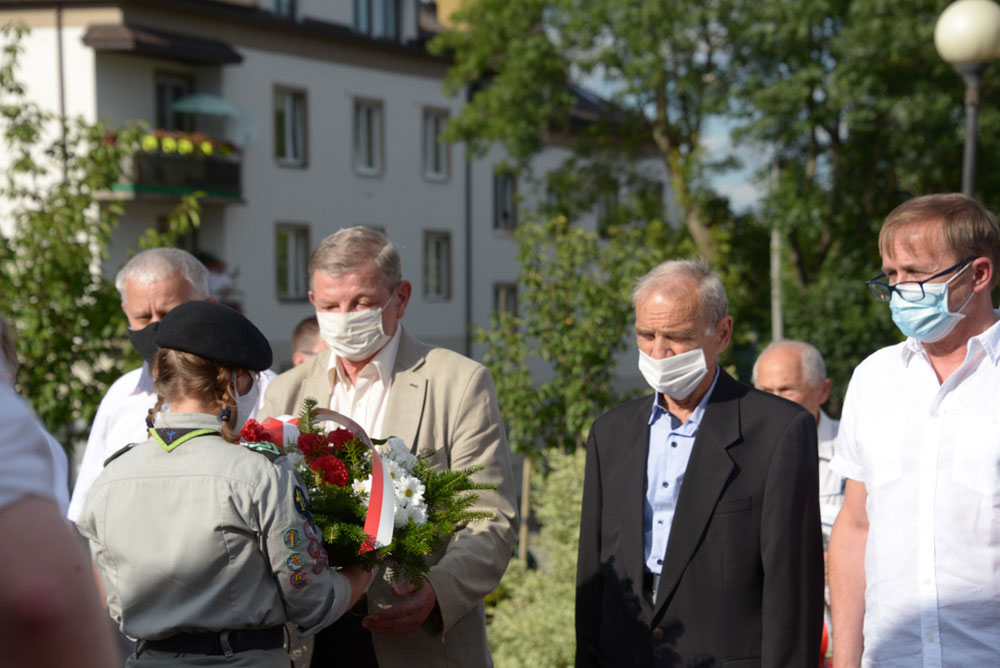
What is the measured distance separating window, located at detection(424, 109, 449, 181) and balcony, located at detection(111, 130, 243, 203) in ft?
23.3

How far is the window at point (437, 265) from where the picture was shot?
34.7 meters

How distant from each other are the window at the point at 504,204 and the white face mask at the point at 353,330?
3282cm

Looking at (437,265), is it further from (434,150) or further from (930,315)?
(930,315)

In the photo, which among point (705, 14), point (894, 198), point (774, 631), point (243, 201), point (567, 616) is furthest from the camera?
point (243, 201)

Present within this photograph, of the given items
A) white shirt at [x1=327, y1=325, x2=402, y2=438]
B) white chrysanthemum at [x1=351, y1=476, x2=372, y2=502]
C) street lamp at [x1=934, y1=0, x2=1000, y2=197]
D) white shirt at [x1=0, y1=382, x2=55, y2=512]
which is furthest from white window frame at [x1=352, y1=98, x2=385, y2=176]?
white shirt at [x1=0, y1=382, x2=55, y2=512]

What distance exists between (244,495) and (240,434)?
306 millimetres

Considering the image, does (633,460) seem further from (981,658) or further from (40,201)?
(40,201)

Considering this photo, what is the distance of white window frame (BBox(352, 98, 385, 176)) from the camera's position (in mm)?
32562

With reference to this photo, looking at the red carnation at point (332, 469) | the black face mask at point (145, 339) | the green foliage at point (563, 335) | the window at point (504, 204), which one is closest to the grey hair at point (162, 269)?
the black face mask at point (145, 339)

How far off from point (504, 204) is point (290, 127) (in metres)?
8.78

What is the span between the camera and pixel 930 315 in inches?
135

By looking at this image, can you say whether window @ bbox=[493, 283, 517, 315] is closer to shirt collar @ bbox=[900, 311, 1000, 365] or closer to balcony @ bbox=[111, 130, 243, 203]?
balcony @ bbox=[111, 130, 243, 203]

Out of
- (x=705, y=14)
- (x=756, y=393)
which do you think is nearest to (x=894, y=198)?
(x=705, y=14)

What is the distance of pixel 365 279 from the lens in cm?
401
